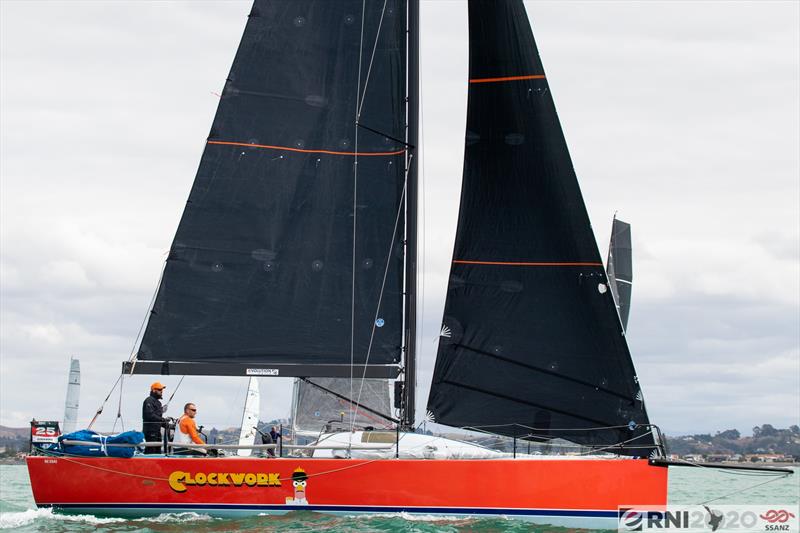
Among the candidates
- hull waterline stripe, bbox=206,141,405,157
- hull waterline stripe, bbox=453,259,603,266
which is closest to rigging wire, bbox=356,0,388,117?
hull waterline stripe, bbox=206,141,405,157

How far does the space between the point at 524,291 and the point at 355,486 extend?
4.28 metres

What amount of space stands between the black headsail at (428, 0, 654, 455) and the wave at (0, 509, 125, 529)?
5.73 m

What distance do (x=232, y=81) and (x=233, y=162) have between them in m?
1.47

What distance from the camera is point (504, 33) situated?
64.8ft

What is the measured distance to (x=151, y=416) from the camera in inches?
761

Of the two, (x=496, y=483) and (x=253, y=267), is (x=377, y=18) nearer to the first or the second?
(x=253, y=267)

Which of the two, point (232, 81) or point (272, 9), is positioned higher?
point (272, 9)

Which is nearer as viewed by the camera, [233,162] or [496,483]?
[496,483]

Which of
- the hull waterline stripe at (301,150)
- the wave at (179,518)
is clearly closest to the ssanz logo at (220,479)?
the wave at (179,518)

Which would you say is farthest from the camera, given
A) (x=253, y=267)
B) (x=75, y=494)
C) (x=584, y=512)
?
(x=253, y=267)

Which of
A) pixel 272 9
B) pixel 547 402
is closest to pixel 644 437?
pixel 547 402

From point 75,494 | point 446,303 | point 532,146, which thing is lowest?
point 75,494

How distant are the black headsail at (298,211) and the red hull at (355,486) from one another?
6.50 feet

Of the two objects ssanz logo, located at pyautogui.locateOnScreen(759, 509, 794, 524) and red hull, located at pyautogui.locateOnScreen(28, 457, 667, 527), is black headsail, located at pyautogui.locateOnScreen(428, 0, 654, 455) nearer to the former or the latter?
red hull, located at pyautogui.locateOnScreen(28, 457, 667, 527)
